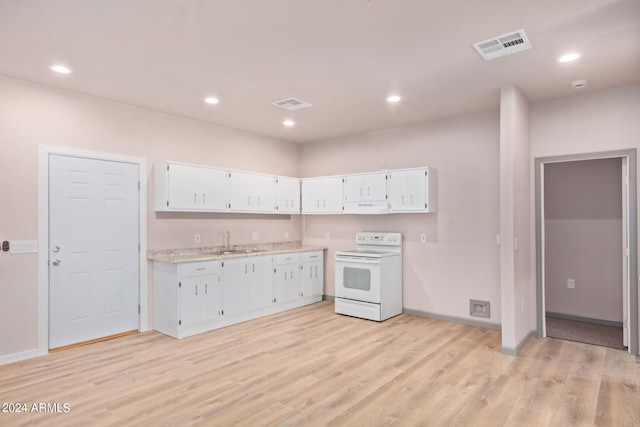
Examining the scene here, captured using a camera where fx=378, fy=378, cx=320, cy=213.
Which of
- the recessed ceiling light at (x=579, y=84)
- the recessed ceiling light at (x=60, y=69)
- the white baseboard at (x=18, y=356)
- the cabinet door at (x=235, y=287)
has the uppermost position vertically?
the recessed ceiling light at (x=60, y=69)

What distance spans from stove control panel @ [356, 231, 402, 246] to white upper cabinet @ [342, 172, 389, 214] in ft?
1.32

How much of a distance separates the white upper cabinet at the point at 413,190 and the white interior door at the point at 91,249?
3352 millimetres

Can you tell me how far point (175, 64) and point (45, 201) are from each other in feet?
6.56

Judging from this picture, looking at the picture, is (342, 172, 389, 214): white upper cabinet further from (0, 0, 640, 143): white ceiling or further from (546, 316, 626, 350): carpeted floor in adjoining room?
(546, 316, 626, 350): carpeted floor in adjoining room

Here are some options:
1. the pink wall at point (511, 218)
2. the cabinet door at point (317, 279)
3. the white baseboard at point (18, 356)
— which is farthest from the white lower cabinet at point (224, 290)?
the pink wall at point (511, 218)

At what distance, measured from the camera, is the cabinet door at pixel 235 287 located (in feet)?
15.9

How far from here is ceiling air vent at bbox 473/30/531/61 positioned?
2.83 metres

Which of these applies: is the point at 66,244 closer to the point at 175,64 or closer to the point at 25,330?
the point at 25,330

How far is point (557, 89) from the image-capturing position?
398 centimetres

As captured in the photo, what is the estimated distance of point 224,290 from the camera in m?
4.82

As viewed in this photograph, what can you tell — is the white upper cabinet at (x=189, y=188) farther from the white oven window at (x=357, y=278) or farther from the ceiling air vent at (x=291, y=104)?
the white oven window at (x=357, y=278)

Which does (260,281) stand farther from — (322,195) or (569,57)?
(569,57)

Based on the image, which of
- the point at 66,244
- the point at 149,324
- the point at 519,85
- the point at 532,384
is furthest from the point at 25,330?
the point at 519,85

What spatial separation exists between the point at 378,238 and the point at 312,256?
1143mm
